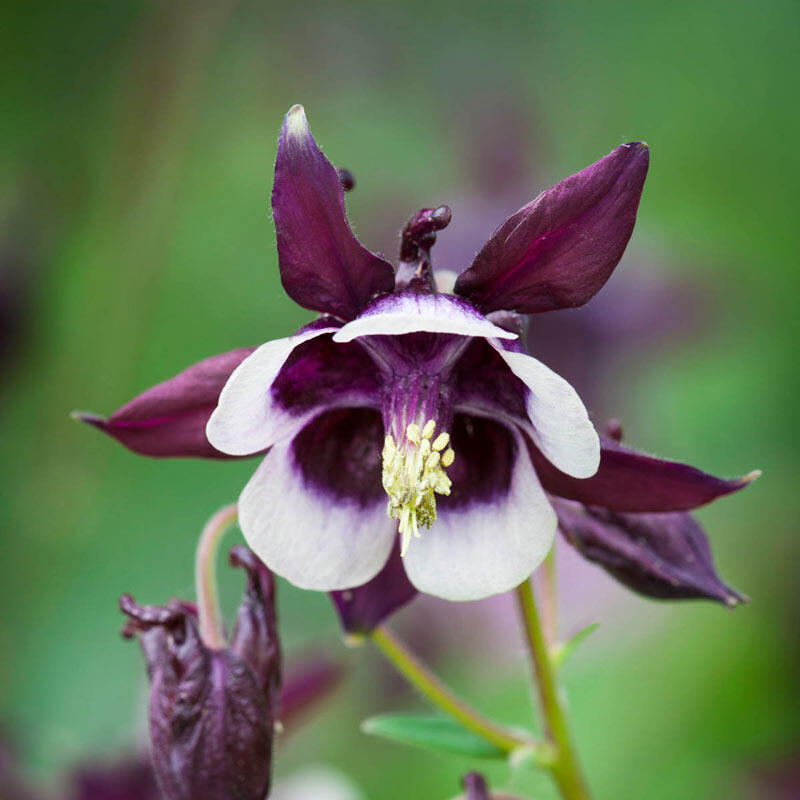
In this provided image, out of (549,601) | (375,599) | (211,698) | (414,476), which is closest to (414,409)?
(414,476)

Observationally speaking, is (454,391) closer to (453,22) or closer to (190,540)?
(190,540)

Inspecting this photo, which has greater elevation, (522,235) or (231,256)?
(231,256)

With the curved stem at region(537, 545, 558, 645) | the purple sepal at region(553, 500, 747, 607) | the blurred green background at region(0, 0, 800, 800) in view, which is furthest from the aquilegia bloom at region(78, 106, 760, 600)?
the blurred green background at region(0, 0, 800, 800)

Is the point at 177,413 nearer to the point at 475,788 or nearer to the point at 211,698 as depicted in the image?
the point at 211,698

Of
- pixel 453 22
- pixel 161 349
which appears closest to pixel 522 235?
pixel 161 349

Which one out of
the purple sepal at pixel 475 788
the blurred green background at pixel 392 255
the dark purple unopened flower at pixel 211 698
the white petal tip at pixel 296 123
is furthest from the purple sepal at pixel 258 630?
the blurred green background at pixel 392 255

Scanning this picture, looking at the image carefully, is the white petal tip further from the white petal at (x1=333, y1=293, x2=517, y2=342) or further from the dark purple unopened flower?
the dark purple unopened flower

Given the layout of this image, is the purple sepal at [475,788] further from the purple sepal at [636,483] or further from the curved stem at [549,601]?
the purple sepal at [636,483]
